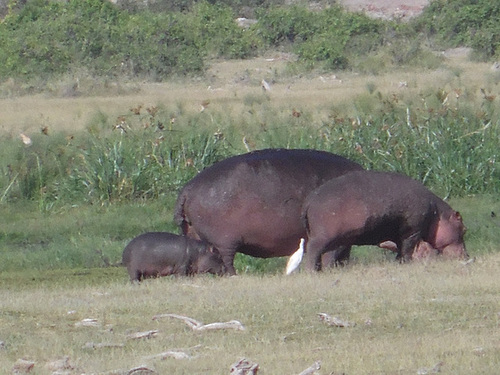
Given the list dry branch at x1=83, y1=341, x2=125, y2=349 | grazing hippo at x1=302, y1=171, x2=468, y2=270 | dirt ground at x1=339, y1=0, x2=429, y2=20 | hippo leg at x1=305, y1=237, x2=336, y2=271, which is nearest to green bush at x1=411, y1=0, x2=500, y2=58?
dirt ground at x1=339, y1=0, x2=429, y2=20

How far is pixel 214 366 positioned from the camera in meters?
5.70

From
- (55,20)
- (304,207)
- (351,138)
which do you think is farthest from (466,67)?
(304,207)

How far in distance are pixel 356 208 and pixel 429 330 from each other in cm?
282

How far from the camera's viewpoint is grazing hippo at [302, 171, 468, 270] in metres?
A: 9.37

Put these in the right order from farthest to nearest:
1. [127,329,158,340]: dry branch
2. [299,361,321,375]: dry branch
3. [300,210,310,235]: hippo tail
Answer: [300,210,310,235]: hippo tail → [127,329,158,340]: dry branch → [299,361,321,375]: dry branch

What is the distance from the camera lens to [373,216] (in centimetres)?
941

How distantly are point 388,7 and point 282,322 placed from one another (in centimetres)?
4623

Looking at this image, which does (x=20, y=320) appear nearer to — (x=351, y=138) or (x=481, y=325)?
(x=481, y=325)

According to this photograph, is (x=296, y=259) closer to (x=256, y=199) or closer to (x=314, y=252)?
(x=314, y=252)

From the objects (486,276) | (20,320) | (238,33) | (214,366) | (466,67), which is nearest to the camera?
(214,366)

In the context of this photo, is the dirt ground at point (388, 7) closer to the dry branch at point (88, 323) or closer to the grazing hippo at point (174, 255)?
the grazing hippo at point (174, 255)

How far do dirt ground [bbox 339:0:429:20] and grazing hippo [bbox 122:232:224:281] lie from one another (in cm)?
3887

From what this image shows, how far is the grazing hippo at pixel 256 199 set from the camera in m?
9.67

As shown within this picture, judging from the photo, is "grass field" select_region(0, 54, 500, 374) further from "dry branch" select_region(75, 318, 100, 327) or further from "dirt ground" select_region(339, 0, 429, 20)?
"dirt ground" select_region(339, 0, 429, 20)
